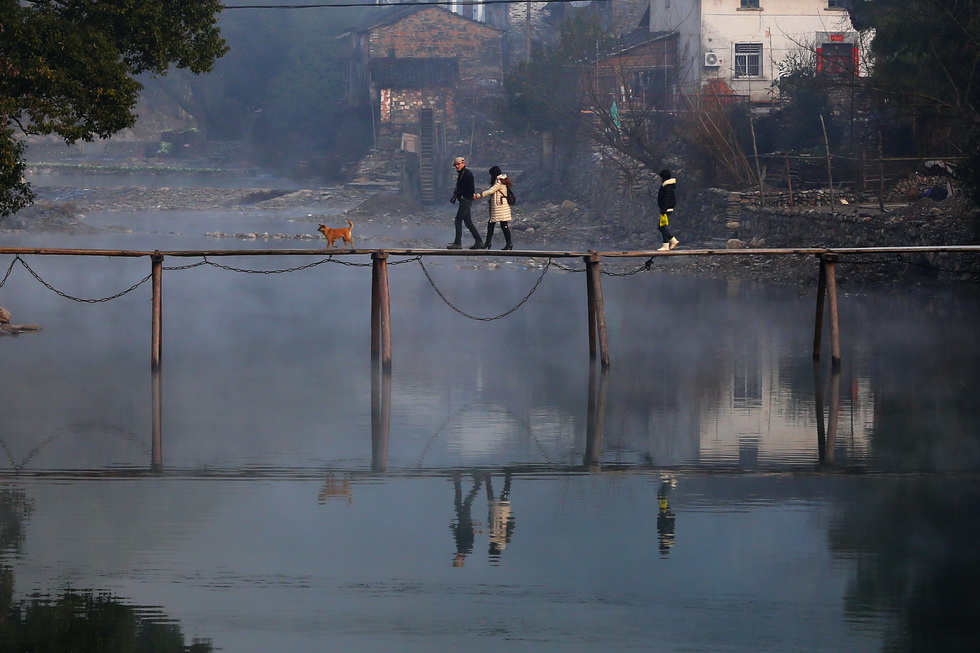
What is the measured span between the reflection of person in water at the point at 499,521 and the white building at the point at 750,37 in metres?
42.8

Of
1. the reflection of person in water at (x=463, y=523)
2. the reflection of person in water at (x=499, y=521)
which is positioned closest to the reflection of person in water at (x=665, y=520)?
the reflection of person in water at (x=499, y=521)

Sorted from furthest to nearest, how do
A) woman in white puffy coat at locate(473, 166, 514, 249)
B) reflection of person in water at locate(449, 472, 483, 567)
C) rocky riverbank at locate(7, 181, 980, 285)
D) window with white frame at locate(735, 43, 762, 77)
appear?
1. window with white frame at locate(735, 43, 762, 77)
2. rocky riverbank at locate(7, 181, 980, 285)
3. woman in white puffy coat at locate(473, 166, 514, 249)
4. reflection of person in water at locate(449, 472, 483, 567)

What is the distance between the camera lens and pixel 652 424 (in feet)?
42.3

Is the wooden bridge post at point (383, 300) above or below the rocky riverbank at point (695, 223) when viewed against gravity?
below

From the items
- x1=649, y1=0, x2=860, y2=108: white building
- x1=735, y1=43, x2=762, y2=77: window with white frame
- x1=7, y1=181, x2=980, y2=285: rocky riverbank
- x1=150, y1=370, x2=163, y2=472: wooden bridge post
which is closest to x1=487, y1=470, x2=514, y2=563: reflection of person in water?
x1=150, y1=370, x2=163, y2=472: wooden bridge post

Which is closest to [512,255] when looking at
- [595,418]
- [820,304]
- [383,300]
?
[383,300]

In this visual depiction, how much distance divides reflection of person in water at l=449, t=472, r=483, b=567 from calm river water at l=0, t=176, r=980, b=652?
3 cm

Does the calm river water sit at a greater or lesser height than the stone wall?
lesser

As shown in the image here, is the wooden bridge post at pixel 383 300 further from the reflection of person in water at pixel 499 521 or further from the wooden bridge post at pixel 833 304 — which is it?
the reflection of person in water at pixel 499 521

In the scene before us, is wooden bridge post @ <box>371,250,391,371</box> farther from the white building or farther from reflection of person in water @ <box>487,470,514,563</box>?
the white building

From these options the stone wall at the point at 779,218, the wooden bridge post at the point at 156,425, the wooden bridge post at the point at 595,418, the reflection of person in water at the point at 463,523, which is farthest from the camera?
the stone wall at the point at 779,218

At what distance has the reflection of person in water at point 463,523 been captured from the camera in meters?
8.20

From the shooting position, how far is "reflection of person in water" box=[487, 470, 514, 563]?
8.30 m

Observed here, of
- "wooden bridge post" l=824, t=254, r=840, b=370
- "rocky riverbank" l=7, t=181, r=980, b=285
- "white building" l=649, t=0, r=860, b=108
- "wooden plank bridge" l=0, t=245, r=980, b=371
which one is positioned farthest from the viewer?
"white building" l=649, t=0, r=860, b=108
